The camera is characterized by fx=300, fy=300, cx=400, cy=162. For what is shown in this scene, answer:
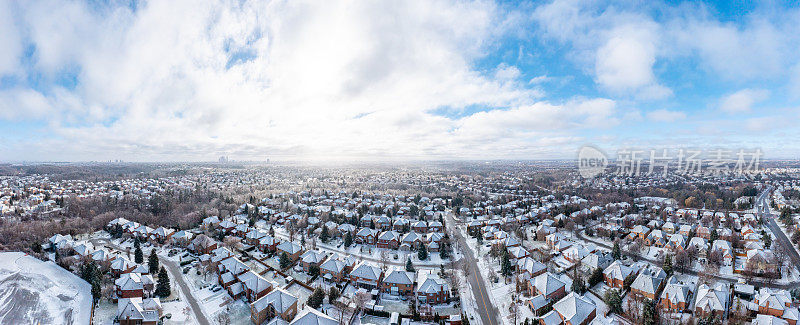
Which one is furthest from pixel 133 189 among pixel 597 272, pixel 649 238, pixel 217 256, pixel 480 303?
pixel 649 238

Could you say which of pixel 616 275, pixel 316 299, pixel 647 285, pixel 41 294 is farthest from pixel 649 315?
pixel 41 294

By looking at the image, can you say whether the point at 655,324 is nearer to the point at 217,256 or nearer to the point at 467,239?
the point at 467,239

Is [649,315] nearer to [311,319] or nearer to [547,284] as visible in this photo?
[547,284]

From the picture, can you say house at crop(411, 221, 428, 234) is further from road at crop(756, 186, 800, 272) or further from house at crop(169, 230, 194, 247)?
road at crop(756, 186, 800, 272)

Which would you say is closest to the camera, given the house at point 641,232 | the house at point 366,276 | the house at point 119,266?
the house at point 366,276

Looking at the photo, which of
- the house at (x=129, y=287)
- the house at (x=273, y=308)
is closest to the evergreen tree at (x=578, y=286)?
the house at (x=273, y=308)

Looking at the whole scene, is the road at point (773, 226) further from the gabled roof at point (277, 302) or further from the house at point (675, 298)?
the gabled roof at point (277, 302)
